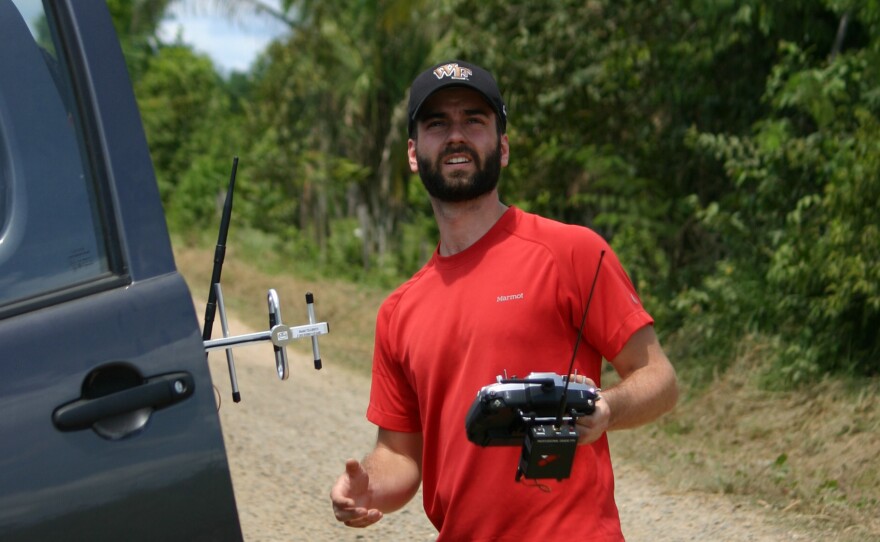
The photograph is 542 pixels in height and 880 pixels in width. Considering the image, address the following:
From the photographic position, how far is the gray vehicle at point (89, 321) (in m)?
2.14

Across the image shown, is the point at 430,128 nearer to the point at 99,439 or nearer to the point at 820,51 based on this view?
the point at 99,439

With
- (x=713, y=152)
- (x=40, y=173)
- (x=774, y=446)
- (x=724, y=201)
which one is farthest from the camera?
(x=724, y=201)

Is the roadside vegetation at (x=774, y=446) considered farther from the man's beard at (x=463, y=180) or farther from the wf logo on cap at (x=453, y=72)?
the wf logo on cap at (x=453, y=72)

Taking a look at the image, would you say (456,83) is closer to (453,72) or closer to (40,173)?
(453,72)

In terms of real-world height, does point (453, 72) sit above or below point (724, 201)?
above

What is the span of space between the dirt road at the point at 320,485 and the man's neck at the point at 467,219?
349cm

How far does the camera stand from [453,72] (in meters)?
2.95

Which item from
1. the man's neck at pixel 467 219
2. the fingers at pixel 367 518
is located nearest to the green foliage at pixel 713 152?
the man's neck at pixel 467 219

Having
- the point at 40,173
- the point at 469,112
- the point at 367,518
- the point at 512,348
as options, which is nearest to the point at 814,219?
the point at 469,112

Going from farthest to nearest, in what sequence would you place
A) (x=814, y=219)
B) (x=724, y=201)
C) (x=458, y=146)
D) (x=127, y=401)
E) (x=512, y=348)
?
1. (x=724, y=201)
2. (x=814, y=219)
3. (x=458, y=146)
4. (x=512, y=348)
5. (x=127, y=401)

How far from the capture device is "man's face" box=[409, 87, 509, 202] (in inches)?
116

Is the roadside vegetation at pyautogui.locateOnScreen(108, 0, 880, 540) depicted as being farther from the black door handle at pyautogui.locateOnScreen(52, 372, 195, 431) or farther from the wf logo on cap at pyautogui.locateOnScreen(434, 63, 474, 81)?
the black door handle at pyautogui.locateOnScreen(52, 372, 195, 431)

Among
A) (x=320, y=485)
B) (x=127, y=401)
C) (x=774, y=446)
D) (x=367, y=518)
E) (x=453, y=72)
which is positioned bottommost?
(x=774, y=446)

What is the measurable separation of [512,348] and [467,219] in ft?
1.29
